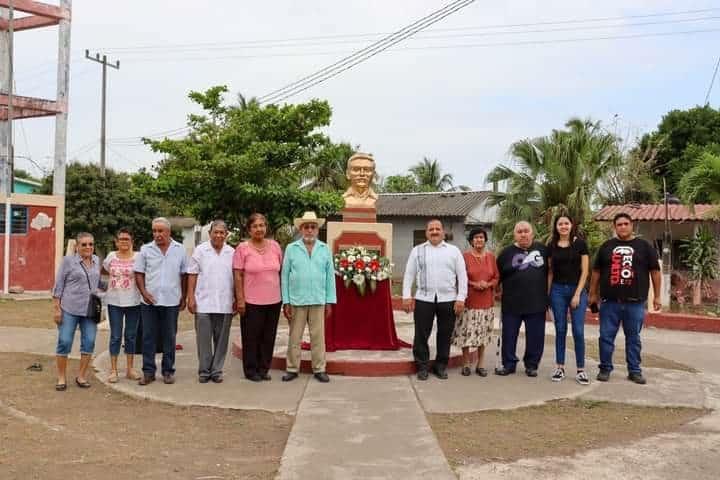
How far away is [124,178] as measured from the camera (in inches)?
1153

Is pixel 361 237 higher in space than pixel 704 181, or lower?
lower

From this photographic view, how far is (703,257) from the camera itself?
13445 mm

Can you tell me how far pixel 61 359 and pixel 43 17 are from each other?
53.3ft

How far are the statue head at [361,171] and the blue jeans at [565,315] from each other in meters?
2.70

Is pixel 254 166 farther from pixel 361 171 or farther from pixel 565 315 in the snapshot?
pixel 565 315

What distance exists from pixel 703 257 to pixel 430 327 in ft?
29.7

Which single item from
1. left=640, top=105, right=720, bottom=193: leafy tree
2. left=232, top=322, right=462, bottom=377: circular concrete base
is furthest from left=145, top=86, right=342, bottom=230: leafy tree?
left=640, top=105, right=720, bottom=193: leafy tree

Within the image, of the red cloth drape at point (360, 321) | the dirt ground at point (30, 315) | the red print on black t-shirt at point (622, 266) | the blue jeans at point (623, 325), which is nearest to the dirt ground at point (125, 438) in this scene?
the red cloth drape at point (360, 321)

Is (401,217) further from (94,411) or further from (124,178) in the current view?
(94,411)

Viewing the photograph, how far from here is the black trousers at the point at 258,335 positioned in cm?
652

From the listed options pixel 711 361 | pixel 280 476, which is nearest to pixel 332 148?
pixel 711 361

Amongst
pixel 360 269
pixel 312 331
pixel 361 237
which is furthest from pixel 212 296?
pixel 361 237

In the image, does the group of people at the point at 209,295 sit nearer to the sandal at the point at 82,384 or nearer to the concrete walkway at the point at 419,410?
the sandal at the point at 82,384

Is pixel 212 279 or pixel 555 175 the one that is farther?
pixel 555 175
